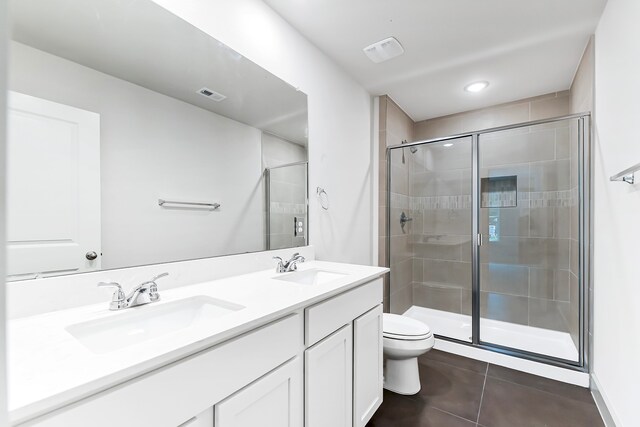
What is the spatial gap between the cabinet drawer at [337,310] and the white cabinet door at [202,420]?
400mm

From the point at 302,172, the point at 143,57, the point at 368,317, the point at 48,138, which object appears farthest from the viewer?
the point at 302,172

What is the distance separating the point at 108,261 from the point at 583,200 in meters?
2.82

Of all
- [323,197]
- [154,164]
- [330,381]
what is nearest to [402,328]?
[330,381]

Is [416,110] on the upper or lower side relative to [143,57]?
upper

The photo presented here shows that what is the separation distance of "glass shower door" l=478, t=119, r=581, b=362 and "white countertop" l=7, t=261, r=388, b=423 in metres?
2.39

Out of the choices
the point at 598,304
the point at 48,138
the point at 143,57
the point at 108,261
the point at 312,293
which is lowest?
the point at 598,304

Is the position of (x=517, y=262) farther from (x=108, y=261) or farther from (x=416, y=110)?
(x=108, y=261)

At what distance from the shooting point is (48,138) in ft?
2.99

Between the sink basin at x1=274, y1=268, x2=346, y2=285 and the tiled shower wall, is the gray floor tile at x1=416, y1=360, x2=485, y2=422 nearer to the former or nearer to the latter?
the tiled shower wall

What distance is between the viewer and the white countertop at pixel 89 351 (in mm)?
487

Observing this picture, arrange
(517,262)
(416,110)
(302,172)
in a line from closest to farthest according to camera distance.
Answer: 1. (302,172)
2. (517,262)
3. (416,110)

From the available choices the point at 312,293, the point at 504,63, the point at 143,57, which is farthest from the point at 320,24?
the point at 312,293

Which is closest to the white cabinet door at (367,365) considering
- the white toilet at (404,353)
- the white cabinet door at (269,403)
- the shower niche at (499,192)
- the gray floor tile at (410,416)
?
the gray floor tile at (410,416)

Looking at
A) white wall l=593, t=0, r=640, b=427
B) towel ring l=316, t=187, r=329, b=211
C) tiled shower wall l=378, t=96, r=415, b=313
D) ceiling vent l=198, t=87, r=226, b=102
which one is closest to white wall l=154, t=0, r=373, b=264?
towel ring l=316, t=187, r=329, b=211
